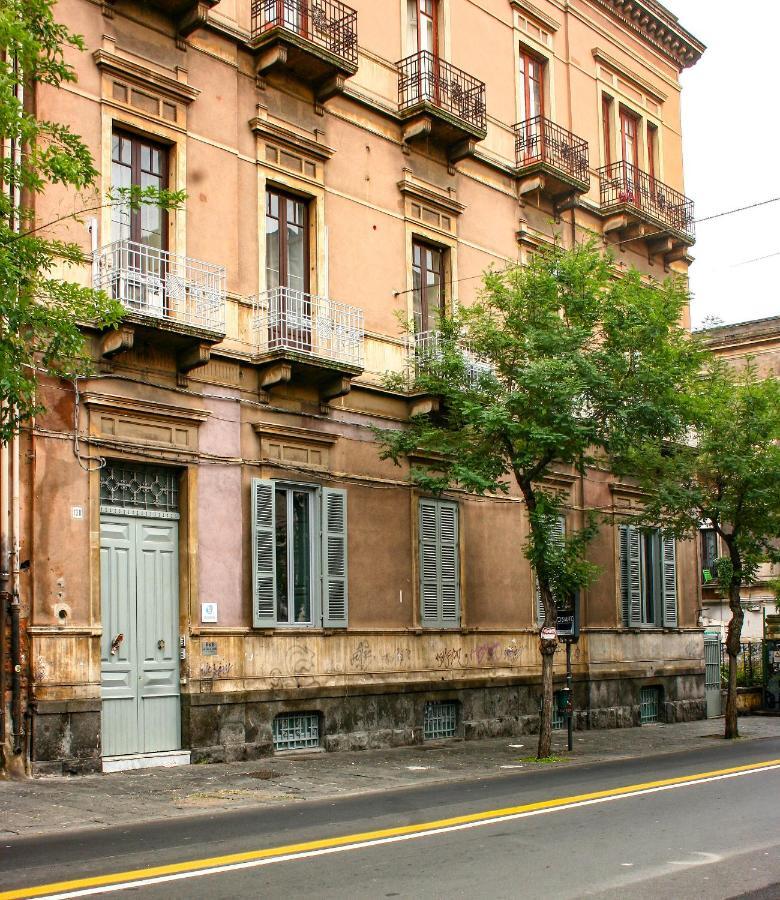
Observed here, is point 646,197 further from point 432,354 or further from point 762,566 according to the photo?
point 762,566

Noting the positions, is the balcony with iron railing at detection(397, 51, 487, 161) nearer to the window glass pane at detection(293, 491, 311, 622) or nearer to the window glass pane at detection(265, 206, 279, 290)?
the window glass pane at detection(265, 206, 279, 290)

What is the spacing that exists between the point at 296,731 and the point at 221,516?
11.7 ft

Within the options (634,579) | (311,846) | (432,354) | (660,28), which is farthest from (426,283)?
(311,846)

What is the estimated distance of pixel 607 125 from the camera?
92.0 feet

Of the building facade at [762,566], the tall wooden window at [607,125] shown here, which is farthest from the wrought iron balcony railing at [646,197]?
the building facade at [762,566]

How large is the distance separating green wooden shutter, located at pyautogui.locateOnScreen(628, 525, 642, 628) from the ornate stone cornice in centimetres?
1241

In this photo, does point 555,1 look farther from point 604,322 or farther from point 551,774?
point 551,774

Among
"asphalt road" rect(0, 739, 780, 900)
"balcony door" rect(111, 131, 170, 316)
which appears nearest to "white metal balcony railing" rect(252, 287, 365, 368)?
"balcony door" rect(111, 131, 170, 316)

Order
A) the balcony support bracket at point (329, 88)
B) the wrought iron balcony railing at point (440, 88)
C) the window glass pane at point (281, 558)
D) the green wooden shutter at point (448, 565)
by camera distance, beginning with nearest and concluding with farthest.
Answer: the window glass pane at point (281, 558)
the balcony support bracket at point (329, 88)
the green wooden shutter at point (448, 565)
the wrought iron balcony railing at point (440, 88)

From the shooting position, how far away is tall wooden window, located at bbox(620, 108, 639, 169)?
28.6 m

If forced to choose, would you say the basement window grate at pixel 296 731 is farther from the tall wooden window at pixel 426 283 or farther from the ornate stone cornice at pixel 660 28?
the ornate stone cornice at pixel 660 28

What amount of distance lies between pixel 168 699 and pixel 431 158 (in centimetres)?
1110

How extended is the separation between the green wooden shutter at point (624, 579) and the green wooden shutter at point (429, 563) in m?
6.86

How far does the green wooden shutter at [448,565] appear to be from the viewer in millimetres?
20944
